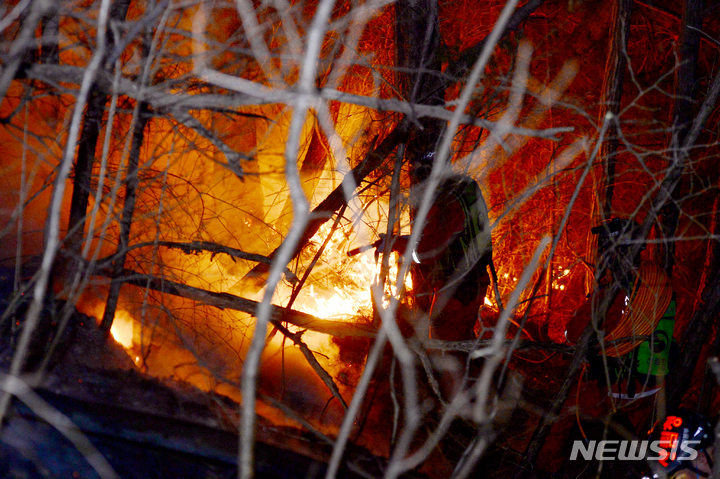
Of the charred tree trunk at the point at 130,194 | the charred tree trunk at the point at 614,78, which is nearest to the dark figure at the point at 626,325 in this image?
the charred tree trunk at the point at 614,78

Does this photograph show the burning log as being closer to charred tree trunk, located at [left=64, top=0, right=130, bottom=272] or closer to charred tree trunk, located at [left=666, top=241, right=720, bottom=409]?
charred tree trunk, located at [left=64, top=0, right=130, bottom=272]

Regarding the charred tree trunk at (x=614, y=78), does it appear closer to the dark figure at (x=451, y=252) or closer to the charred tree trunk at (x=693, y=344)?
the charred tree trunk at (x=693, y=344)

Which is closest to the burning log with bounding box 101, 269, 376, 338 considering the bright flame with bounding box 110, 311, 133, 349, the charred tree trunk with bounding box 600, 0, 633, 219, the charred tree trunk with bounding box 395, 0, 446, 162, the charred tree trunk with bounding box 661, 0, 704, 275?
the bright flame with bounding box 110, 311, 133, 349

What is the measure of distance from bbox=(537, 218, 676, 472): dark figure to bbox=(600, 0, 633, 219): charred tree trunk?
0.54 m

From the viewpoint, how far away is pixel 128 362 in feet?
9.82

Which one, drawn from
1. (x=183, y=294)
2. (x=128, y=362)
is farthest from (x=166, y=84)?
(x=128, y=362)

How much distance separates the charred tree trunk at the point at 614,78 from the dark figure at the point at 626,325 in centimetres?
54

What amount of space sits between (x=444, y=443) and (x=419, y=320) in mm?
1061

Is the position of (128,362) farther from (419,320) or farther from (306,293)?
(306,293)

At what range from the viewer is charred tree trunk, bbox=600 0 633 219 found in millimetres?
3949

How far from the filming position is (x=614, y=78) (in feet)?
13.4

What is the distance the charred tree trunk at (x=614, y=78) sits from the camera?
3.95 m

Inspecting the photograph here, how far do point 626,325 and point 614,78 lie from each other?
2314mm

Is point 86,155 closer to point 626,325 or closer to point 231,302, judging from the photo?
point 231,302
